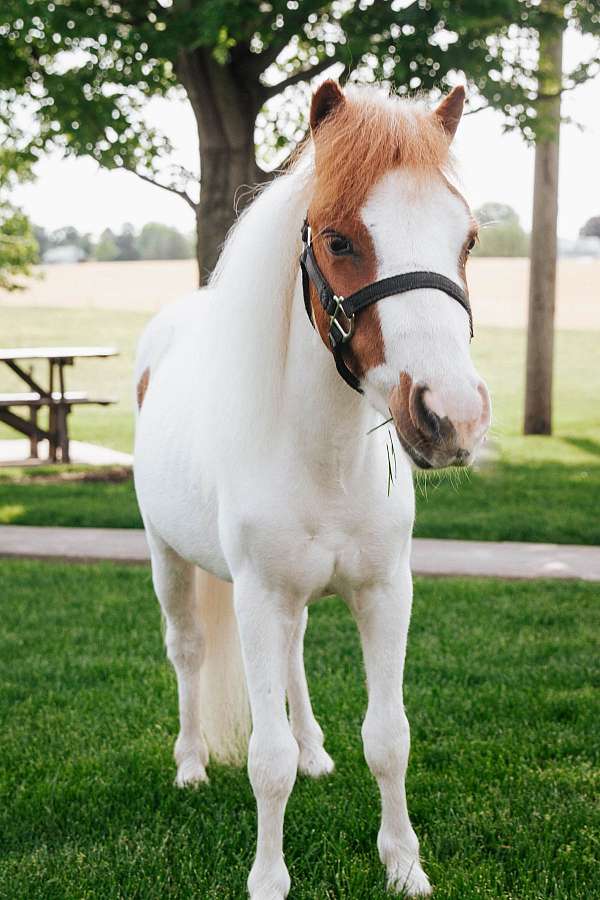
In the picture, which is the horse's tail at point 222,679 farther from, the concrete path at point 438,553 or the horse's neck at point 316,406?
the concrete path at point 438,553

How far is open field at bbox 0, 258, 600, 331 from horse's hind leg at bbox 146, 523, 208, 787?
27181 millimetres

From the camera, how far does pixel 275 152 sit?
12258mm

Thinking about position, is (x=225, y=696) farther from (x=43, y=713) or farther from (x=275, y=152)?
(x=275, y=152)

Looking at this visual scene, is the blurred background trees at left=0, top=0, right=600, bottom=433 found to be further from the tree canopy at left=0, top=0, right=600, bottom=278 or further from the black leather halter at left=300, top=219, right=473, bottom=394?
the black leather halter at left=300, top=219, right=473, bottom=394

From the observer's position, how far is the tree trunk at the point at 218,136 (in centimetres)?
945

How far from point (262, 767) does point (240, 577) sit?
0.51 m

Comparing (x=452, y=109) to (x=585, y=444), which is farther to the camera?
(x=585, y=444)

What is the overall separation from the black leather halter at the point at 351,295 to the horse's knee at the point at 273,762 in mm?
998

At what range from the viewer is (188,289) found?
38.4 metres

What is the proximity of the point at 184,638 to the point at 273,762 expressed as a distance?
1118 mm

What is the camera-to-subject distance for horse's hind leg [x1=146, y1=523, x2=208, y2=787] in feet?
12.0

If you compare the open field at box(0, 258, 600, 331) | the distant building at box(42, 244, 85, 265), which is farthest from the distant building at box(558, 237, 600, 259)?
the distant building at box(42, 244, 85, 265)

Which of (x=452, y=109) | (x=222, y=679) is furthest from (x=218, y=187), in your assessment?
(x=452, y=109)

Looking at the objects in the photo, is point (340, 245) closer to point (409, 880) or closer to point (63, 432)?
point (409, 880)
